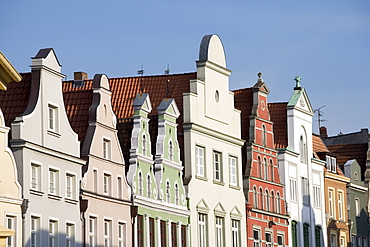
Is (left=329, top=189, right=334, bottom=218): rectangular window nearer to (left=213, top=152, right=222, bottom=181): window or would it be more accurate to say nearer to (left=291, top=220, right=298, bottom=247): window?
(left=291, top=220, right=298, bottom=247): window

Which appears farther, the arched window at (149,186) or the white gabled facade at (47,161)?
the arched window at (149,186)

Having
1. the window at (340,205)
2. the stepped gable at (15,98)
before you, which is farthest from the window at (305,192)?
the stepped gable at (15,98)

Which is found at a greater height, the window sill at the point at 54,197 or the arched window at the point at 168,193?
the arched window at the point at 168,193

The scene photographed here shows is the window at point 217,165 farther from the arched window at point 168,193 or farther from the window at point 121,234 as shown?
the window at point 121,234

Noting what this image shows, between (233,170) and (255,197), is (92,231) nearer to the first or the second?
(233,170)

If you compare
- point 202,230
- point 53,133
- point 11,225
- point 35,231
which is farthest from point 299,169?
point 11,225

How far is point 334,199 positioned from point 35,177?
35.2 meters

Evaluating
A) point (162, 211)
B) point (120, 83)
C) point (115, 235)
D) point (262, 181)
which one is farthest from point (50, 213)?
point (262, 181)

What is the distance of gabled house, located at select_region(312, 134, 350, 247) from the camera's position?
77125 mm

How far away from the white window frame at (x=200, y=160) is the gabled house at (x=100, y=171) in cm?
800

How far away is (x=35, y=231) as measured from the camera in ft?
152

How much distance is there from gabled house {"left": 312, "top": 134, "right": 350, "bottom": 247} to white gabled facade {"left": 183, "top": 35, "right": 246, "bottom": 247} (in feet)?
43.9

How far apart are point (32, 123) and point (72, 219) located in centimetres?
474

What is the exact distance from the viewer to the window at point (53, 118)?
47931mm
